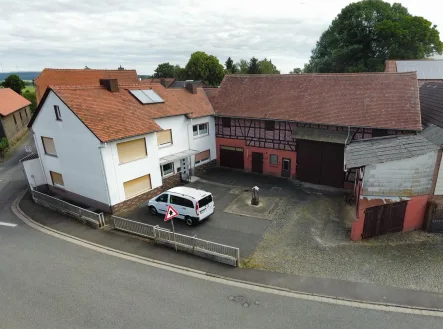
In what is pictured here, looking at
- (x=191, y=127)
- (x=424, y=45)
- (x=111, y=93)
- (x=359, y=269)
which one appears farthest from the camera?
(x=424, y=45)

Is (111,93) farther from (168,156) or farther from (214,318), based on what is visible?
(214,318)

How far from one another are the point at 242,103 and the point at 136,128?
1016 cm

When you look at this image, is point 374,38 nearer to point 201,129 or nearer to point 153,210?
point 201,129

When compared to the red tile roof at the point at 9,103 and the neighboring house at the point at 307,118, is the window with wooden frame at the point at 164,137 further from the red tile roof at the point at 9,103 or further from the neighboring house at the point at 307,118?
the red tile roof at the point at 9,103

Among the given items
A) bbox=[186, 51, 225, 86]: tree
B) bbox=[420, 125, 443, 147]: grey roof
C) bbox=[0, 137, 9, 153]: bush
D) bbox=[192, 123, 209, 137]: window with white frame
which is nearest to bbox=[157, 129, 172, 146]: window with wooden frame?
bbox=[192, 123, 209, 137]: window with white frame

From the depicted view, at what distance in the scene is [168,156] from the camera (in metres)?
22.2

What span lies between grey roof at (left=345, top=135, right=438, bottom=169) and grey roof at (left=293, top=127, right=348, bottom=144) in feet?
10.7

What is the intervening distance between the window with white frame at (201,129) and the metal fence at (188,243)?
11095mm

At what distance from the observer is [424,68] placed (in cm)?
3134

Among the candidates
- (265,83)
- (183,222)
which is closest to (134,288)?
(183,222)

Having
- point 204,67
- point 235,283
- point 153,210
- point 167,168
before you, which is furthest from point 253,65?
point 235,283

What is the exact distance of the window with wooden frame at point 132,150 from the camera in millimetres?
17828

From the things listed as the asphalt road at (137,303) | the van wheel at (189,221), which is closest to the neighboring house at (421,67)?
the van wheel at (189,221)

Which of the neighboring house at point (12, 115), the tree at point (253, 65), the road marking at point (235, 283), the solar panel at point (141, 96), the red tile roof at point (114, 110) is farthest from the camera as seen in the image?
the tree at point (253, 65)
